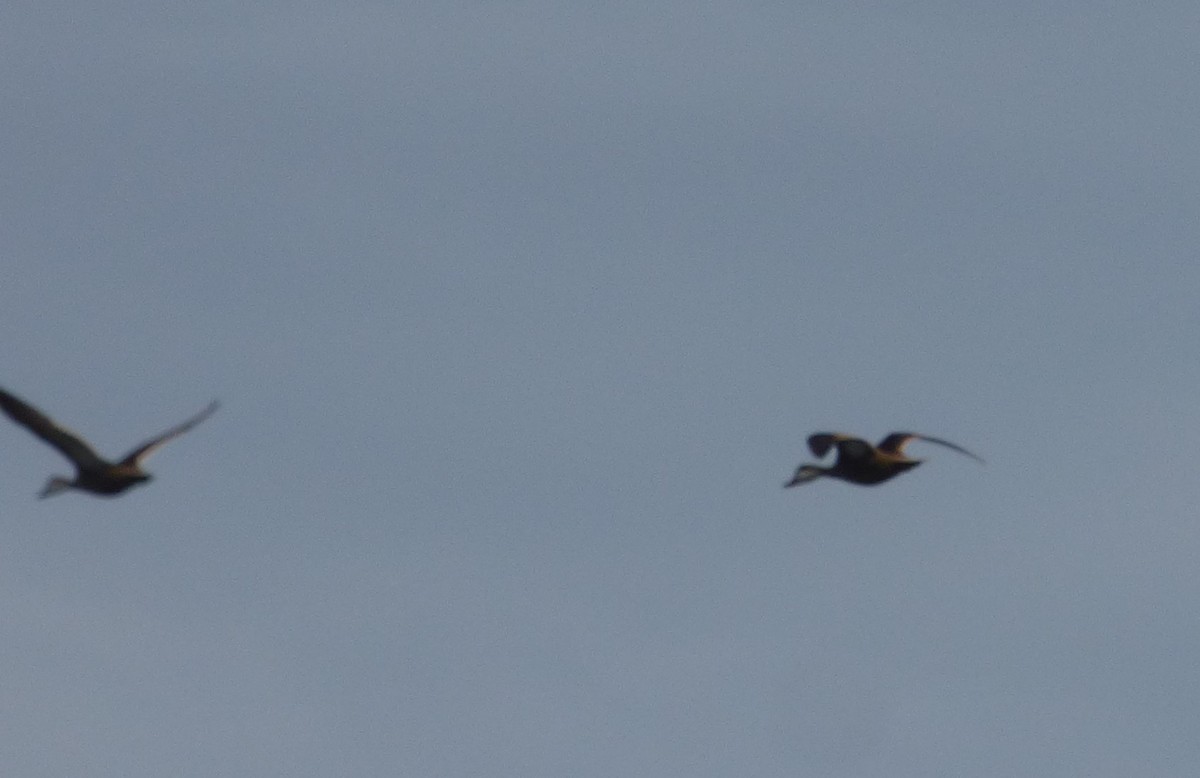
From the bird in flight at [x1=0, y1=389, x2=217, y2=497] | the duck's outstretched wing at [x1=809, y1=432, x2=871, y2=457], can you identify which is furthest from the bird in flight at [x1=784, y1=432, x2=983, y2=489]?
the bird in flight at [x1=0, y1=389, x2=217, y2=497]

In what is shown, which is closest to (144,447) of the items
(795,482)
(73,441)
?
(73,441)

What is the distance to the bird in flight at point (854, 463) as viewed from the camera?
59.9 m

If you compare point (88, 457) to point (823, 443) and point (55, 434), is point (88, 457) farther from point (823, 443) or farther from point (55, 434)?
point (823, 443)

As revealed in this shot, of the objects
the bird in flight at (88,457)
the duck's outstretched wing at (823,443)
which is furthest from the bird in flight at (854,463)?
the bird in flight at (88,457)

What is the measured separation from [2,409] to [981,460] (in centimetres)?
1635

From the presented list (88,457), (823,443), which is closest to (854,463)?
(823,443)

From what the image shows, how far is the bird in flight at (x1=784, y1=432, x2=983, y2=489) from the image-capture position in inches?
2360

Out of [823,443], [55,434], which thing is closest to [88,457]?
[55,434]

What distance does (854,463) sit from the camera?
60219mm

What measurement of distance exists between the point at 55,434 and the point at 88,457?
2.21 feet

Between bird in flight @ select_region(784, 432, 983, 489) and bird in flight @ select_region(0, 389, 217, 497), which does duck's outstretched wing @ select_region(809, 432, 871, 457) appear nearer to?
bird in flight @ select_region(784, 432, 983, 489)

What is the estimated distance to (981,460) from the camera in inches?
2283

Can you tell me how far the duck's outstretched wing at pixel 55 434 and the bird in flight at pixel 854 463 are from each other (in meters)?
11.9

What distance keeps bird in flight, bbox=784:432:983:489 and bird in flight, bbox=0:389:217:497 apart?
1092 centimetres
